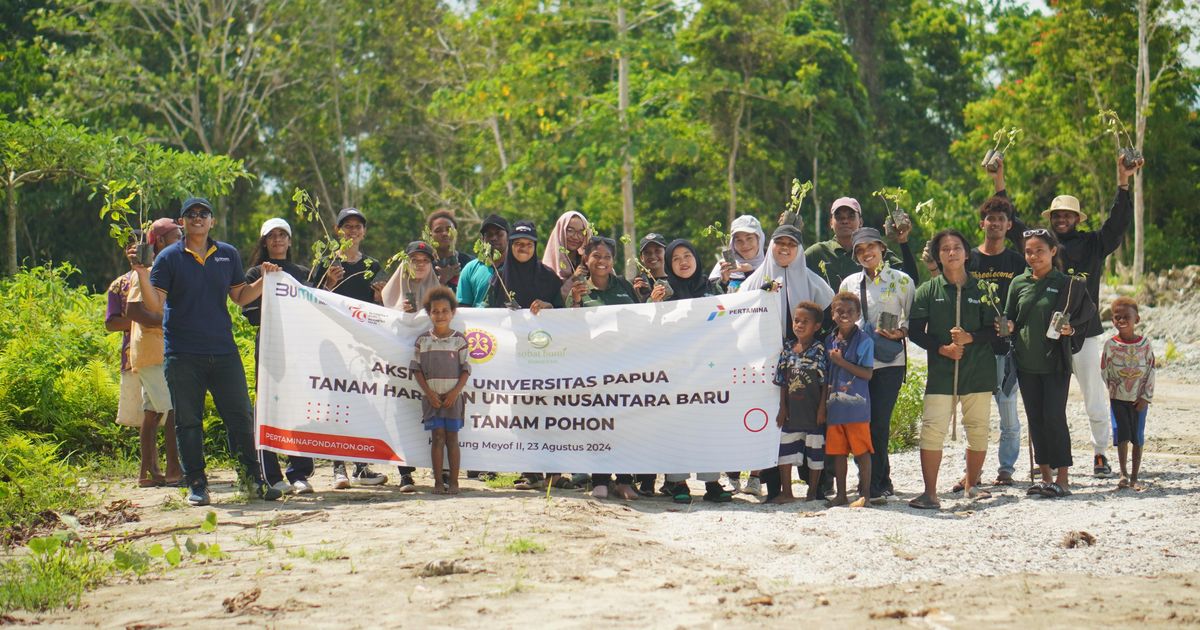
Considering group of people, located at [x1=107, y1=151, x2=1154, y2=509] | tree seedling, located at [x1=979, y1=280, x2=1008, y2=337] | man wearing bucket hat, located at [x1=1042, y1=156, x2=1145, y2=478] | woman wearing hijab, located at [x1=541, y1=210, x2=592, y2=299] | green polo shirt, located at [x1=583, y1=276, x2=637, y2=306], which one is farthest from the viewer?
woman wearing hijab, located at [x1=541, y1=210, x2=592, y2=299]

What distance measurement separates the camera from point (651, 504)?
8352 mm

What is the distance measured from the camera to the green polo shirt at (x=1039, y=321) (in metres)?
8.05

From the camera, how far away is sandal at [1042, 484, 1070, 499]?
8.09m

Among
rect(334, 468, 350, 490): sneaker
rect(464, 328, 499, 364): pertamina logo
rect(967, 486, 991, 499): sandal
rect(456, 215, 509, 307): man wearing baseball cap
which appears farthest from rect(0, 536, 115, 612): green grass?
rect(967, 486, 991, 499): sandal

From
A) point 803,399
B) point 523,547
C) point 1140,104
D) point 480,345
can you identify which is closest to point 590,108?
point 1140,104

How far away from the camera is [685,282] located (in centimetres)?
890

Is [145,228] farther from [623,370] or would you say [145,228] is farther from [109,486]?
[623,370]

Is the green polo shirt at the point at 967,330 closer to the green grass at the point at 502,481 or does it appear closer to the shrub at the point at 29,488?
the green grass at the point at 502,481

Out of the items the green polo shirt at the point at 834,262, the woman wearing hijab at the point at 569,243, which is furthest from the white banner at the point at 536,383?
the green polo shirt at the point at 834,262

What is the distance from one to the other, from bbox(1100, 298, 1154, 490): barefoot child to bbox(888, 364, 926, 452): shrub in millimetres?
2730

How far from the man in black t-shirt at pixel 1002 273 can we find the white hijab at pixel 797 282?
3.25 ft

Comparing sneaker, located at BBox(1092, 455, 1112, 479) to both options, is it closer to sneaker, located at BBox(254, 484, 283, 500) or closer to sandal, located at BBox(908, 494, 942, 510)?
sandal, located at BBox(908, 494, 942, 510)

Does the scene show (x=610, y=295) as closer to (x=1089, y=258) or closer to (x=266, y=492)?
(x=266, y=492)

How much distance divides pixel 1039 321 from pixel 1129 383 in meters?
0.99
